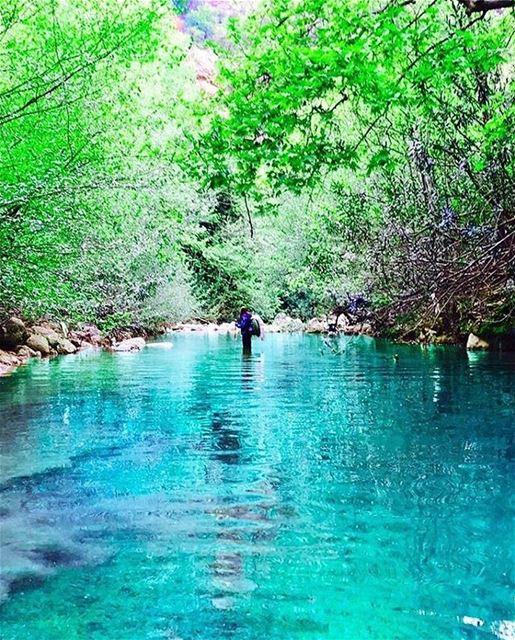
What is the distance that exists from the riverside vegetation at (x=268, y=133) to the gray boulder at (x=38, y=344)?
2.46m

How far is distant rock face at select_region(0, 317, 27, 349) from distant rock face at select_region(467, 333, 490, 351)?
46.1 feet

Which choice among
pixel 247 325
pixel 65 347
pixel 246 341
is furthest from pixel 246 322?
pixel 65 347

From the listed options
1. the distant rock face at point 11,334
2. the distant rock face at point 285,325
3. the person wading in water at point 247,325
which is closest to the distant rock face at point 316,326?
the distant rock face at point 285,325

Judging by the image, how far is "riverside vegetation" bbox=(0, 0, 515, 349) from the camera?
8.95 m

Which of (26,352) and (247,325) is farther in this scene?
(247,325)

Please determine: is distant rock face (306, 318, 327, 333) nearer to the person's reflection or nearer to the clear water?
the person's reflection

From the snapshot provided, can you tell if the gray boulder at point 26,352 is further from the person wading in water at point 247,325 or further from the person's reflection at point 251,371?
the person's reflection at point 251,371

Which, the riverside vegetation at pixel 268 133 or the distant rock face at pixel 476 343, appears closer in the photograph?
the riverside vegetation at pixel 268 133

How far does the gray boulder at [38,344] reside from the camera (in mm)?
22562

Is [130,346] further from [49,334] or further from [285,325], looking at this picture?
[285,325]

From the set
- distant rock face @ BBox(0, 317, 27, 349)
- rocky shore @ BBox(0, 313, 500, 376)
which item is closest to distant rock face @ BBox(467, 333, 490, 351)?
rocky shore @ BBox(0, 313, 500, 376)

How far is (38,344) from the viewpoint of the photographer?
22.7 metres

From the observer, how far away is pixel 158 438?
8.98m

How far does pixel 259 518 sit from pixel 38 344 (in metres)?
18.4
